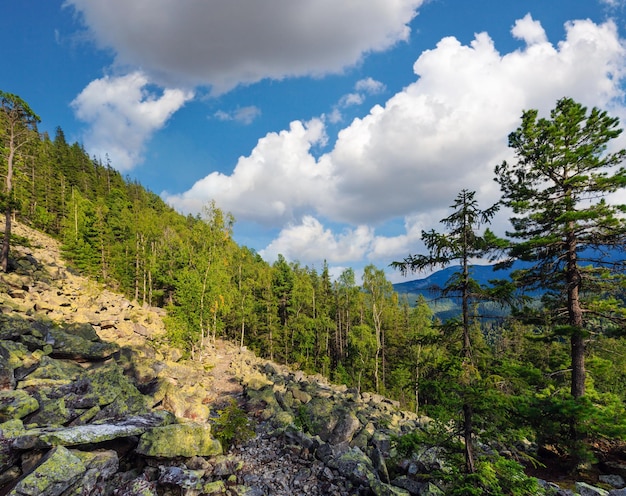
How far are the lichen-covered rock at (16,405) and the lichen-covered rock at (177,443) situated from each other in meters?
3.39

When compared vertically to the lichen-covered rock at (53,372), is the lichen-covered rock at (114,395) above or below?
below

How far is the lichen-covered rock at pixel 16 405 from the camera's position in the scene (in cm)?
786

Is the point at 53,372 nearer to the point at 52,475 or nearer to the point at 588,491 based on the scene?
the point at 52,475

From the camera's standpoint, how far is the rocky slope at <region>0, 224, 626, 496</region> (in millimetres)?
6414

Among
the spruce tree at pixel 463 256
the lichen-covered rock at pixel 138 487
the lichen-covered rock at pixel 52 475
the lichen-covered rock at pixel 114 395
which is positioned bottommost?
the lichen-covered rock at pixel 138 487

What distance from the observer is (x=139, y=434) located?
802 cm

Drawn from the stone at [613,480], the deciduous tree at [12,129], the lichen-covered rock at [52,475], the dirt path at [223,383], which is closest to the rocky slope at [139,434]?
the lichen-covered rock at [52,475]

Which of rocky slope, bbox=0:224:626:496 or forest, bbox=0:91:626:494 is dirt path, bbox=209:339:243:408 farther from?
forest, bbox=0:91:626:494

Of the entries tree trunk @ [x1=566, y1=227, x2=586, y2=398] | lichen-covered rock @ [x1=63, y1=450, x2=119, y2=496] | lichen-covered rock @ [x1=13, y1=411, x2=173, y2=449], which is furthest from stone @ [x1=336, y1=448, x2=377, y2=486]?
tree trunk @ [x1=566, y1=227, x2=586, y2=398]

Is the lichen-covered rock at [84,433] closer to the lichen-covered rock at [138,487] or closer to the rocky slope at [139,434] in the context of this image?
the rocky slope at [139,434]

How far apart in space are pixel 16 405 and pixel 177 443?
457cm

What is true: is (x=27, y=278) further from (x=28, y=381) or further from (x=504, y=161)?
(x=504, y=161)

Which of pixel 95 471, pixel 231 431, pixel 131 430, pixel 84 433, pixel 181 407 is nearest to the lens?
pixel 95 471

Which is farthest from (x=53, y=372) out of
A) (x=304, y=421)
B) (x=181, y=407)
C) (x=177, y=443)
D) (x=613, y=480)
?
(x=613, y=480)
